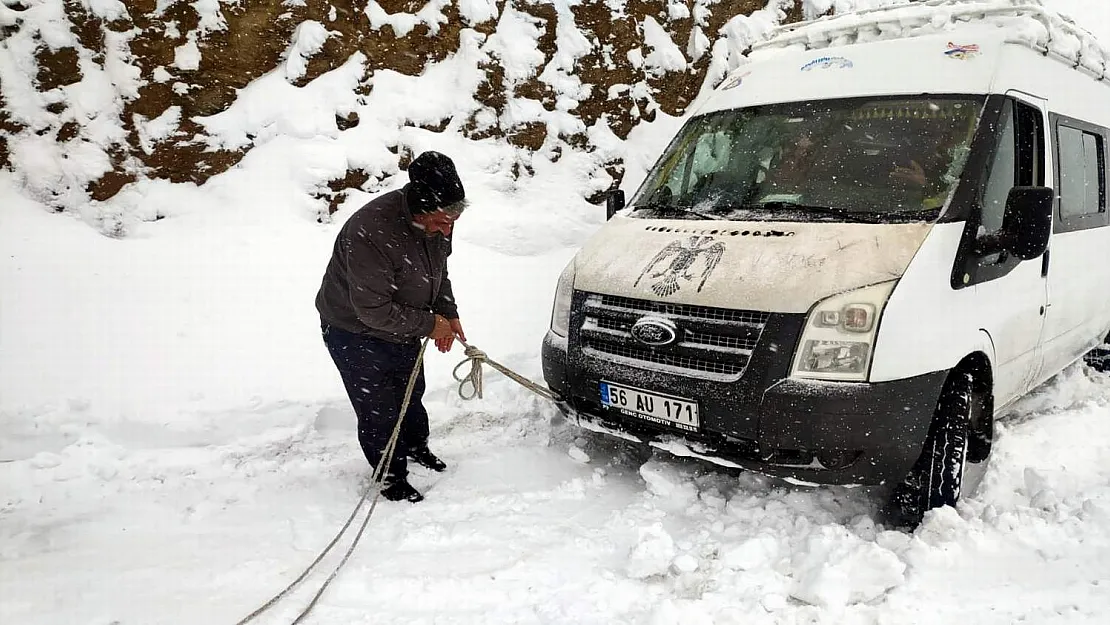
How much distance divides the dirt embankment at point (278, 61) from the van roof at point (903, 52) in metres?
4.22

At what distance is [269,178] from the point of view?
6.82 meters

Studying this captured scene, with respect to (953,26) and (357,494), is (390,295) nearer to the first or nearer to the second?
(357,494)

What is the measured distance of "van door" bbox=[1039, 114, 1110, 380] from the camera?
414 cm

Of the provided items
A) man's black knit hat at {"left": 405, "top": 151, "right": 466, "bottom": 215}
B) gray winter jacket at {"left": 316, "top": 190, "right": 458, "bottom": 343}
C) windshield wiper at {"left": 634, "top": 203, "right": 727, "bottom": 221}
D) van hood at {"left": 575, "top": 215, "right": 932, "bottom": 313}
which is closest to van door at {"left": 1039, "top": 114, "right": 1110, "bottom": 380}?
van hood at {"left": 575, "top": 215, "right": 932, "bottom": 313}

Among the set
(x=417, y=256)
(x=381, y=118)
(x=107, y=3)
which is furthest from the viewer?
(x=381, y=118)

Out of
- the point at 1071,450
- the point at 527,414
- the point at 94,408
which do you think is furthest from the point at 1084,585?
the point at 94,408

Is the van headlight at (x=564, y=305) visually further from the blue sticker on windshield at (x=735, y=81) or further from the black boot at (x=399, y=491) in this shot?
the blue sticker on windshield at (x=735, y=81)

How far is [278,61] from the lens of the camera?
733cm

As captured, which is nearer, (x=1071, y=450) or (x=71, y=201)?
(x=1071, y=450)

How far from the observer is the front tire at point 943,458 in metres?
3.24

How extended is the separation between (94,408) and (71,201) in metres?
2.81

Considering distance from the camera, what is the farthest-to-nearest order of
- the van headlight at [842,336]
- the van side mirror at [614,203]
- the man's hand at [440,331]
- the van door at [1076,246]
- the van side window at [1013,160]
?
the van side mirror at [614,203] → the van door at [1076,246] → the man's hand at [440,331] → the van side window at [1013,160] → the van headlight at [842,336]

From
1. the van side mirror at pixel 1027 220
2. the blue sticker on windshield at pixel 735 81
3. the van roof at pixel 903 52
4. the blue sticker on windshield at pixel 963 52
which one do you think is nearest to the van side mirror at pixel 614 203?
the van roof at pixel 903 52

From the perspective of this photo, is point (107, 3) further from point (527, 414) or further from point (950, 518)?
point (950, 518)
